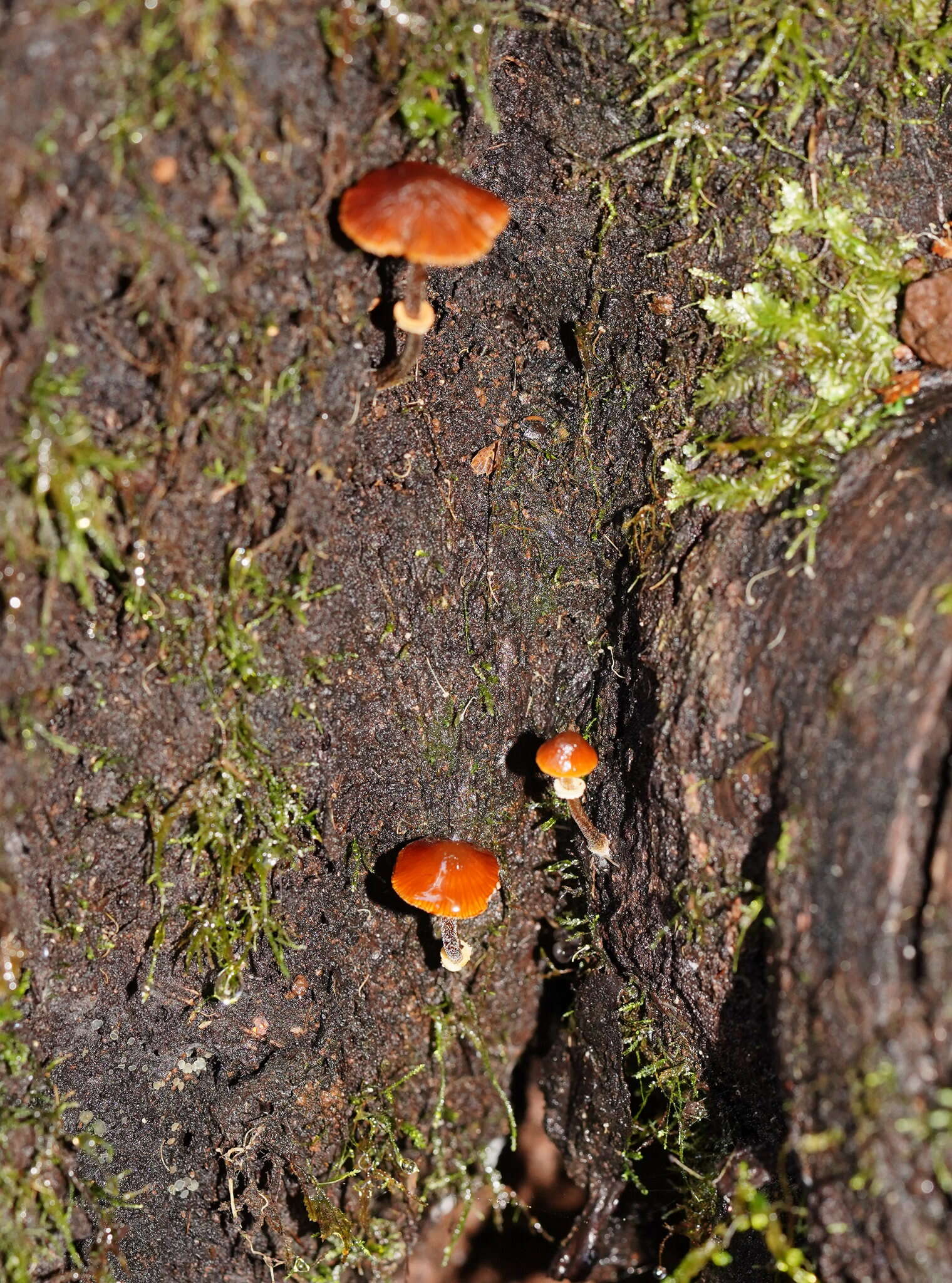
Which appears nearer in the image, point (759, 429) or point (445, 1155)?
point (759, 429)

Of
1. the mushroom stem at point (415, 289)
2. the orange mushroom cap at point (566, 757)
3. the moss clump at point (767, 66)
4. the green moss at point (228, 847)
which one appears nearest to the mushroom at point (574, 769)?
the orange mushroom cap at point (566, 757)

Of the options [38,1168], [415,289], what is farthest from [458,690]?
[38,1168]

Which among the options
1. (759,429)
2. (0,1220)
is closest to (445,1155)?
(0,1220)

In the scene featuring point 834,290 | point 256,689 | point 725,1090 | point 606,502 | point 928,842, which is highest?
point 834,290

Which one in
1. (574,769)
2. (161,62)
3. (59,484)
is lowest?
(574,769)

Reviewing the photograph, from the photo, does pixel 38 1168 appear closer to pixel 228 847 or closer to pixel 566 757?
pixel 228 847

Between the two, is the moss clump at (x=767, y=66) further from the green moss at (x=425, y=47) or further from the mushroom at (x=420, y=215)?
the mushroom at (x=420, y=215)

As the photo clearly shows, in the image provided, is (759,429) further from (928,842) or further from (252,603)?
(252,603)

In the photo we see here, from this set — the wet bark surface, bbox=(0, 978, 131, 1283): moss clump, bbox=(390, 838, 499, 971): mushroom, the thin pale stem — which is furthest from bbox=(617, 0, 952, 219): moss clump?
bbox=(0, 978, 131, 1283): moss clump
